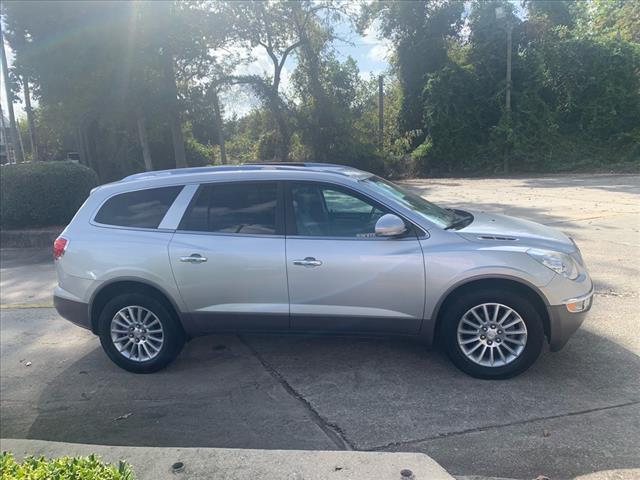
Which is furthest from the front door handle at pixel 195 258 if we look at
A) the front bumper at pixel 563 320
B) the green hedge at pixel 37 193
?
the green hedge at pixel 37 193

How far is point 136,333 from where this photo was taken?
181 inches

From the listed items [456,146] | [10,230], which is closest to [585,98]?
[456,146]

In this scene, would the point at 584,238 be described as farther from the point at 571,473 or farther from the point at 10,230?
the point at 10,230

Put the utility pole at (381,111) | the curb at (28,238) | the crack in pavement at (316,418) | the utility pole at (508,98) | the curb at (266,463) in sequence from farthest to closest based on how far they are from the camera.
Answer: the utility pole at (381,111), the utility pole at (508,98), the curb at (28,238), the crack in pavement at (316,418), the curb at (266,463)

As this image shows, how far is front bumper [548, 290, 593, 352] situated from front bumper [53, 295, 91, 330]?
3.92 metres

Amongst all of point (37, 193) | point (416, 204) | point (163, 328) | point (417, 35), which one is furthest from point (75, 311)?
point (417, 35)

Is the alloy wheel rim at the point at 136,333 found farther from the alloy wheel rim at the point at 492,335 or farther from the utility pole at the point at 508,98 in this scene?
the utility pole at the point at 508,98

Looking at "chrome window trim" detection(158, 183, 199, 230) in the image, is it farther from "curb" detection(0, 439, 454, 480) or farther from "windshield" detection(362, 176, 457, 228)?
"curb" detection(0, 439, 454, 480)

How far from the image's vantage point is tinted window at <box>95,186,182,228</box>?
15.1 feet

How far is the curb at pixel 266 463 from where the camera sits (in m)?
2.79

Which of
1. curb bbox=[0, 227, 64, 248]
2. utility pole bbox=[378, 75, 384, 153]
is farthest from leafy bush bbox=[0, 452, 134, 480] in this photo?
utility pole bbox=[378, 75, 384, 153]

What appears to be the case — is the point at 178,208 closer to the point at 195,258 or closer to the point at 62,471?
the point at 195,258

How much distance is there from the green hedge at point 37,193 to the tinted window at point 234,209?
29.7 ft

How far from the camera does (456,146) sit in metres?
28.1
